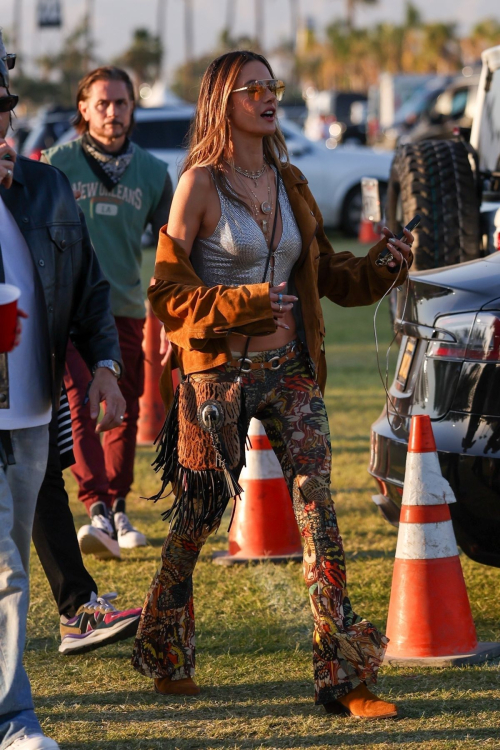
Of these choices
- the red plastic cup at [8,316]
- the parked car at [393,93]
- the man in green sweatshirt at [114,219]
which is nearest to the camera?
the red plastic cup at [8,316]

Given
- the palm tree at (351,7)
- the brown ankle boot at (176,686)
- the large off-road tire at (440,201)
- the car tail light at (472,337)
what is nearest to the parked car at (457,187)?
the large off-road tire at (440,201)

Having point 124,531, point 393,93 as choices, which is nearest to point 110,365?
point 124,531

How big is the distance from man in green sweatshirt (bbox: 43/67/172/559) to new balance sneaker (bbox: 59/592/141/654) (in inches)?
51.3

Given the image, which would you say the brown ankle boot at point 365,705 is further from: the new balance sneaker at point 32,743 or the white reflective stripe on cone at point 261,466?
the white reflective stripe on cone at point 261,466

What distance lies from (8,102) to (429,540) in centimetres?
201

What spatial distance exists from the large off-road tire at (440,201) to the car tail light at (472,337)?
9.10ft

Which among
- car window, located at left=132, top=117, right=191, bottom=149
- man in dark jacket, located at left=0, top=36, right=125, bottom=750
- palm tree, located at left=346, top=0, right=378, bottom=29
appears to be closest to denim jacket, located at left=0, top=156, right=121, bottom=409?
man in dark jacket, located at left=0, top=36, right=125, bottom=750

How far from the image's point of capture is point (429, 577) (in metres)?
4.14

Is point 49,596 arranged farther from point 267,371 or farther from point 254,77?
point 254,77

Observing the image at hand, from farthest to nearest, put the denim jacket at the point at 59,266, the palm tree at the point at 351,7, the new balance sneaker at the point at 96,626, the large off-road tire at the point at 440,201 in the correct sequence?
the palm tree at the point at 351,7 < the large off-road tire at the point at 440,201 < the new balance sneaker at the point at 96,626 < the denim jacket at the point at 59,266

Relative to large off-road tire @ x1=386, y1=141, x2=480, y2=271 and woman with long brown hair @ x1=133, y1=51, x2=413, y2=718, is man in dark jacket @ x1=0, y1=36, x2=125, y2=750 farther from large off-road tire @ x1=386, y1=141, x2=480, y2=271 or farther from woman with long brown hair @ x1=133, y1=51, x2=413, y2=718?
large off-road tire @ x1=386, y1=141, x2=480, y2=271

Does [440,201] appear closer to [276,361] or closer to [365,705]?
[276,361]

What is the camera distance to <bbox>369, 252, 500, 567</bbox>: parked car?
4.17m

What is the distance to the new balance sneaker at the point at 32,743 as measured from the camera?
3.22m
